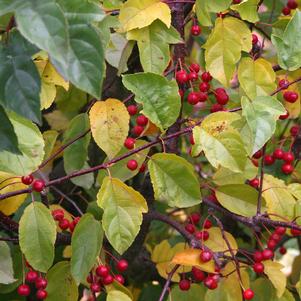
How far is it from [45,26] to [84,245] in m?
0.55

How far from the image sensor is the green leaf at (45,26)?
1.96 ft

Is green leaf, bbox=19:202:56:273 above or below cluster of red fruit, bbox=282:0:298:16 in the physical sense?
below

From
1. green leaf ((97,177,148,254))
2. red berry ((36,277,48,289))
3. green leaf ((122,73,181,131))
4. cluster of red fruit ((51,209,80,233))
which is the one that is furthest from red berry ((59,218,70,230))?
green leaf ((122,73,181,131))

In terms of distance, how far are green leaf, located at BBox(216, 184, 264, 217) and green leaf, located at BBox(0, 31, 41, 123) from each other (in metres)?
0.60

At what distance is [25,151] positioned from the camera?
1026 millimetres

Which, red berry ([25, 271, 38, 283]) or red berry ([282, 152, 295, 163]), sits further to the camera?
red berry ([282, 152, 295, 163])

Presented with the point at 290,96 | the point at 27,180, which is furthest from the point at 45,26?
the point at 290,96

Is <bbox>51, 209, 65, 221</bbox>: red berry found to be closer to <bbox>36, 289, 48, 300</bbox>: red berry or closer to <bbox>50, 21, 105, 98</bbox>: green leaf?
<bbox>36, 289, 48, 300</bbox>: red berry

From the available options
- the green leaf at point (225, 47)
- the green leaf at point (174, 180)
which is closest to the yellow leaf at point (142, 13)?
the green leaf at point (225, 47)

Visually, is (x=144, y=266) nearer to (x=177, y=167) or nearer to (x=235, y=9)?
(x=177, y=167)

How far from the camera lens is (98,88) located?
2.15ft

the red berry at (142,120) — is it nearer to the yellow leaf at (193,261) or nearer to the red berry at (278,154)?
the yellow leaf at (193,261)

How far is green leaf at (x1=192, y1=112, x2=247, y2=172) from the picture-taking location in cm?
99

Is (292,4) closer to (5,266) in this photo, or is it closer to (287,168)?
(287,168)
